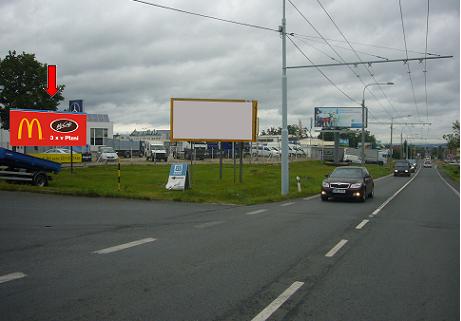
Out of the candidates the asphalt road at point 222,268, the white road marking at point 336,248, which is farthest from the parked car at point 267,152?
the white road marking at point 336,248

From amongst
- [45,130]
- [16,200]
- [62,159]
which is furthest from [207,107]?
[62,159]

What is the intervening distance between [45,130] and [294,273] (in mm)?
21969

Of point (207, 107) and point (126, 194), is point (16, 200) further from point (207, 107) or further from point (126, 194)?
point (207, 107)

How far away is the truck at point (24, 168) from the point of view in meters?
21.1

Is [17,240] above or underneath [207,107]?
underneath

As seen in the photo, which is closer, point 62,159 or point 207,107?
point 207,107

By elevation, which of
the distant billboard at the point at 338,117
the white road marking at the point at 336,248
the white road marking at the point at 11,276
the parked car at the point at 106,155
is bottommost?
the white road marking at the point at 336,248

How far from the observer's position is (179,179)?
22.3m

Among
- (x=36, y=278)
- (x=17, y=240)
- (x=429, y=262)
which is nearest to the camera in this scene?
(x=36, y=278)

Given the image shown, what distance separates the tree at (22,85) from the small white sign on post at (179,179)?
28.7 metres

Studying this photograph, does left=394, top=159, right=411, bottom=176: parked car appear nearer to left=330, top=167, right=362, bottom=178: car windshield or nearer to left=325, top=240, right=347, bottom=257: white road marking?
left=330, top=167, right=362, bottom=178: car windshield

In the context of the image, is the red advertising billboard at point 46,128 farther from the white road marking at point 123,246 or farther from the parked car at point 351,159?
the parked car at point 351,159

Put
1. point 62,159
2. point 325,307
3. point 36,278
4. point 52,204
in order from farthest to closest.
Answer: point 62,159 < point 52,204 < point 36,278 < point 325,307

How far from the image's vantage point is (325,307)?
5430 millimetres
